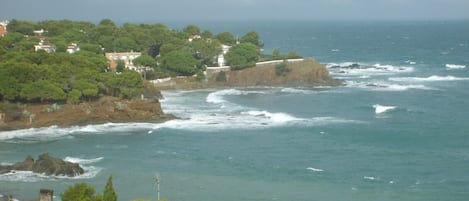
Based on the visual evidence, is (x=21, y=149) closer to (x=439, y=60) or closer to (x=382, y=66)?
(x=382, y=66)

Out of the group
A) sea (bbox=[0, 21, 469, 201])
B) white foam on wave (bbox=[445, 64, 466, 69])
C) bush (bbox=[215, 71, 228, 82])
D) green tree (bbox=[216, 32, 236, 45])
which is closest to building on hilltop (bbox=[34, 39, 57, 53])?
sea (bbox=[0, 21, 469, 201])

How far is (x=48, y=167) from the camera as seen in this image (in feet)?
148

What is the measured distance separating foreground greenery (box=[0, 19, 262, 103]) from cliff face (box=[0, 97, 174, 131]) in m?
1.39

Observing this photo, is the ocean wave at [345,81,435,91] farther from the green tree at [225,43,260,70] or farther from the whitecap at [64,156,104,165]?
the whitecap at [64,156,104,165]

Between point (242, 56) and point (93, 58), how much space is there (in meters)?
→ 21.2

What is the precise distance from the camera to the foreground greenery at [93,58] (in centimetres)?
6219

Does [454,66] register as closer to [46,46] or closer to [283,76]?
[283,76]

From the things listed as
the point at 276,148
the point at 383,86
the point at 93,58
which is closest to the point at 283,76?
the point at 383,86

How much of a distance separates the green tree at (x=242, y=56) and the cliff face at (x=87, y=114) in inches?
1011

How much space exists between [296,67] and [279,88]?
234 inches

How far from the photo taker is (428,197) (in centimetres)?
4122

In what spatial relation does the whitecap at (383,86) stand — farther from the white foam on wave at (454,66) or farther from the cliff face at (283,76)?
the white foam on wave at (454,66)

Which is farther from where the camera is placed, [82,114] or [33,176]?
[82,114]

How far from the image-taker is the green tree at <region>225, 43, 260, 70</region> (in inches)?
3487
